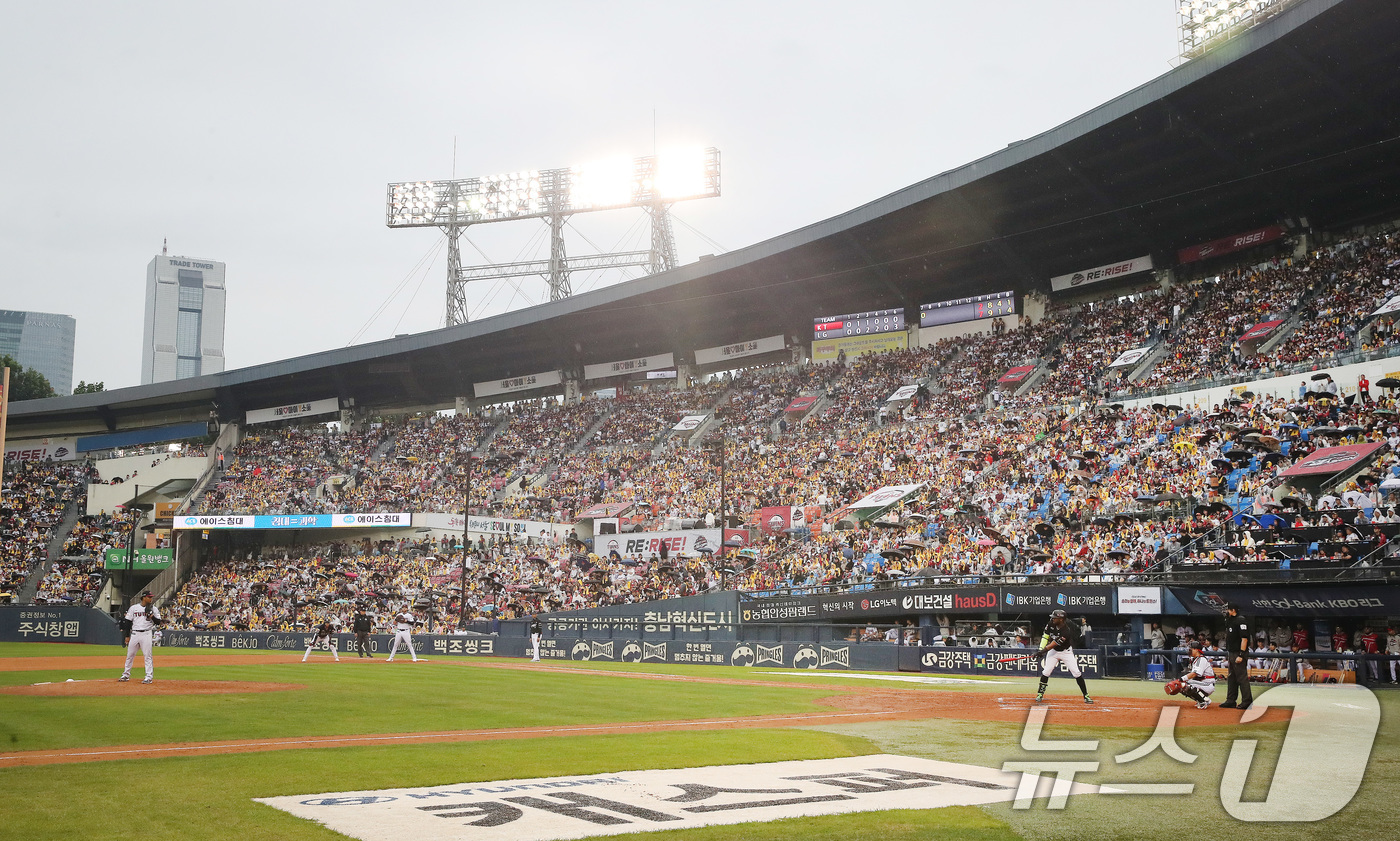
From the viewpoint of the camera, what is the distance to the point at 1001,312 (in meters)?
57.4

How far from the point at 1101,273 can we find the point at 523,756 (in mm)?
49206

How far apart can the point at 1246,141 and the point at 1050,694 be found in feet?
98.3

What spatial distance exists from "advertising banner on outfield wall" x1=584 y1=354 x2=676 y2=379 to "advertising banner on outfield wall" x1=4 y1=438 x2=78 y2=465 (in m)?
39.8

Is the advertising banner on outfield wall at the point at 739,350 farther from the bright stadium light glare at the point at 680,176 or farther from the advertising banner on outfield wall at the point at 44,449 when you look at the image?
the advertising banner on outfield wall at the point at 44,449

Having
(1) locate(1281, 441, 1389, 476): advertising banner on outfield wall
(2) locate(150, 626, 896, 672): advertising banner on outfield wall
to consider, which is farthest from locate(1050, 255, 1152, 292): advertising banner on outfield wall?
(2) locate(150, 626, 896, 672): advertising banner on outfield wall

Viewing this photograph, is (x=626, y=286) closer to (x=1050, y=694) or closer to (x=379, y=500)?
(x=379, y=500)

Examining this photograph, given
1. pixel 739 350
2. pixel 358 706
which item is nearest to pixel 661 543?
pixel 739 350

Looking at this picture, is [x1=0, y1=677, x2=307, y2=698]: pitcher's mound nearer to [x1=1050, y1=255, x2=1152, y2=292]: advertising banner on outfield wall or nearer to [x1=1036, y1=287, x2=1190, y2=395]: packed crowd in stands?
[x1=1036, y1=287, x2=1190, y2=395]: packed crowd in stands

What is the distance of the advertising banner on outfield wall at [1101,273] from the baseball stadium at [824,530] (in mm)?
341

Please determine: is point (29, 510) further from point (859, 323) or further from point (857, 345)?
point (859, 323)

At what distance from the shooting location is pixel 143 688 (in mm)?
21312

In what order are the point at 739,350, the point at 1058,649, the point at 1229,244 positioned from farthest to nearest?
the point at 739,350
the point at 1229,244
the point at 1058,649

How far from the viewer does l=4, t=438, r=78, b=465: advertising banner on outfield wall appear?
3162 inches

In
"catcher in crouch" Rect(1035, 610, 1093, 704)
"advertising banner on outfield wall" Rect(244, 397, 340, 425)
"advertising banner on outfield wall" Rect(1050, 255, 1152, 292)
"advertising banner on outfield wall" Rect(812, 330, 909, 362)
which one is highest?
"advertising banner on outfield wall" Rect(1050, 255, 1152, 292)
